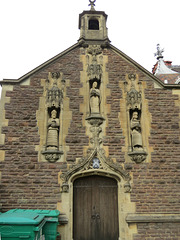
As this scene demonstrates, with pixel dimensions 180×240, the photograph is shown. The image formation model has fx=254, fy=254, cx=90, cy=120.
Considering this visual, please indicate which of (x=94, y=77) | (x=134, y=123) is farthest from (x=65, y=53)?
(x=134, y=123)

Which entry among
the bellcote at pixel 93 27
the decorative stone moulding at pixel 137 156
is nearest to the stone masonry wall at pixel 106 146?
the decorative stone moulding at pixel 137 156

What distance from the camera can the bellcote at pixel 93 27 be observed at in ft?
34.3

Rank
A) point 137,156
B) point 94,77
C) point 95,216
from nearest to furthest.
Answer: point 95,216 → point 137,156 → point 94,77

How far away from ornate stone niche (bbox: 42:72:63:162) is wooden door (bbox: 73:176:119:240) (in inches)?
49.4

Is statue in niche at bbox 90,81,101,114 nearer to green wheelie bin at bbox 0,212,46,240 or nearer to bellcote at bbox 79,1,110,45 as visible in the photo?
bellcote at bbox 79,1,110,45

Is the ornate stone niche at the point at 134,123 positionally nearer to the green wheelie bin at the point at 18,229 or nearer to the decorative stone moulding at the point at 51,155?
the decorative stone moulding at the point at 51,155

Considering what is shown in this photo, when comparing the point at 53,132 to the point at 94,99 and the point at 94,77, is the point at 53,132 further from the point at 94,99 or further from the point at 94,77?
the point at 94,77

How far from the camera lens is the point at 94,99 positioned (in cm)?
939

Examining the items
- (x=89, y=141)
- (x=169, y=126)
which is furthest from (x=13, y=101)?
(x=169, y=126)

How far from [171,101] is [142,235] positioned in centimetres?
482

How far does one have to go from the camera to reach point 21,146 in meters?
8.64

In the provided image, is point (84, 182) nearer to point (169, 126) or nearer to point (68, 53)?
point (169, 126)

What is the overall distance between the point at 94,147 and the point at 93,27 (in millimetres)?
5764

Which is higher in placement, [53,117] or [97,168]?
[53,117]
